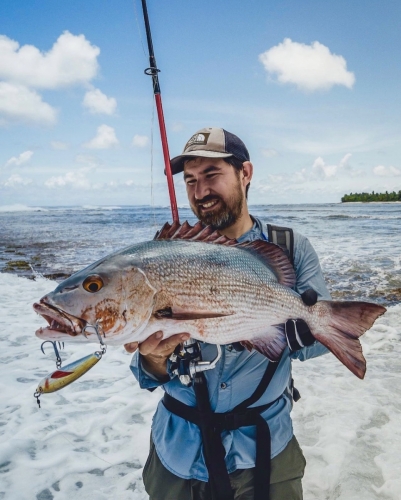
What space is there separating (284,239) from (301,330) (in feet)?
1.99

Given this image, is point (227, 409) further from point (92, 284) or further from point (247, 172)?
point (247, 172)

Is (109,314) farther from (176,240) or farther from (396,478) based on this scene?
(396,478)

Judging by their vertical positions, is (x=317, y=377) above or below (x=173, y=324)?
below

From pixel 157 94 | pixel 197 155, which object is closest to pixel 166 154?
pixel 157 94

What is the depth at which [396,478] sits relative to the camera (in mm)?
3041

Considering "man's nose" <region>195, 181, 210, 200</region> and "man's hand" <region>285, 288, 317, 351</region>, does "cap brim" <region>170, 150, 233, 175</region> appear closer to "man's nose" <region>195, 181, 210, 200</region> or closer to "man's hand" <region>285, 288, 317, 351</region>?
"man's nose" <region>195, 181, 210, 200</region>

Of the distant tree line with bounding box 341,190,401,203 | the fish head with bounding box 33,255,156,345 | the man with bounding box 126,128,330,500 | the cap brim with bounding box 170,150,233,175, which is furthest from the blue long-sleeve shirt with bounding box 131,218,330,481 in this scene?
the distant tree line with bounding box 341,190,401,203

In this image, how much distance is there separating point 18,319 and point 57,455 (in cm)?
→ 427

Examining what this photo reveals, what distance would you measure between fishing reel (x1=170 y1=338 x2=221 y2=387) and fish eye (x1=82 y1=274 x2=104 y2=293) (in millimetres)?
564

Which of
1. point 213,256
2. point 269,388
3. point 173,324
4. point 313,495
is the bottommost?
point 313,495

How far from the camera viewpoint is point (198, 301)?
183 cm

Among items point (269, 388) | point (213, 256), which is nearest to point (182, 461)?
point (269, 388)

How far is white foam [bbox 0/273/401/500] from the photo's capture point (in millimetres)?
3113

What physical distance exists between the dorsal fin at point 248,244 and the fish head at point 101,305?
0.35 meters
